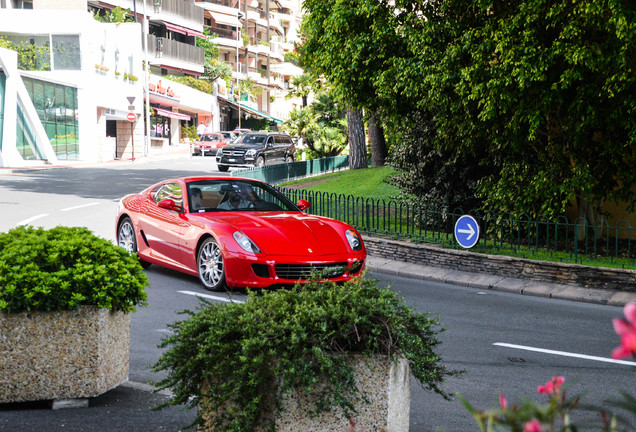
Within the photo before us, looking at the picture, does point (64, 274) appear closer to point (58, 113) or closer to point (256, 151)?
point (256, 151)

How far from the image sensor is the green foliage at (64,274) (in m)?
5.06

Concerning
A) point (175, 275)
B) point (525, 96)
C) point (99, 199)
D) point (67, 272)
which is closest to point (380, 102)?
point (525, 96)

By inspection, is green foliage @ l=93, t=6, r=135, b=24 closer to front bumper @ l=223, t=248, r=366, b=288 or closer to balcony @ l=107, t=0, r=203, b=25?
balcony @ l=107, t=0, r=203, b=25

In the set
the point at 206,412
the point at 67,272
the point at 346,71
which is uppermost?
the point at 346,71

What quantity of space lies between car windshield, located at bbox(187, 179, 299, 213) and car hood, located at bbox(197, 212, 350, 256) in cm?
36

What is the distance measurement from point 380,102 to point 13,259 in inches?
480

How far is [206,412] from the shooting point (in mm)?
4078

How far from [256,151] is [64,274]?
106ft

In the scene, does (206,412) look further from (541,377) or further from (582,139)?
(582,139)

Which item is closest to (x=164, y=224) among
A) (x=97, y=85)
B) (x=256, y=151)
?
(x=256, y=151)

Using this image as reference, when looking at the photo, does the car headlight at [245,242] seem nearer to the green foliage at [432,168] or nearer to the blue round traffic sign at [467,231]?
the blue round traffic sign at [467,231]

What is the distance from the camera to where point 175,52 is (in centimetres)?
7081

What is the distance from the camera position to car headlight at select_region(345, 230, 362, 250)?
10148 millimetres

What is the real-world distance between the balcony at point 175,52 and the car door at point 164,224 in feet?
189
